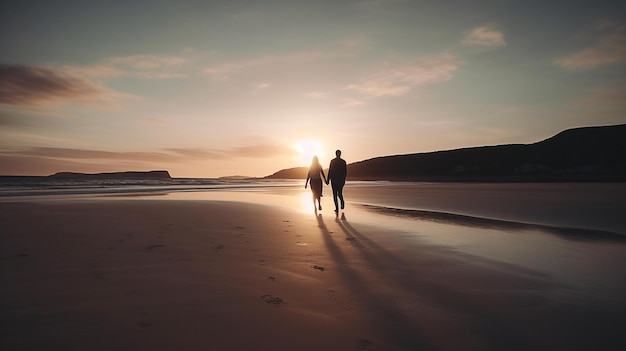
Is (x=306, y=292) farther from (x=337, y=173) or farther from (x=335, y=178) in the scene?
(x=337, y=173)

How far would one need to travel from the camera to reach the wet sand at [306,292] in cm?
293

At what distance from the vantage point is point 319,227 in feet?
32.5

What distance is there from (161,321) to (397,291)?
111 inches

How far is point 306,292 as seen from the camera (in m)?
4.14

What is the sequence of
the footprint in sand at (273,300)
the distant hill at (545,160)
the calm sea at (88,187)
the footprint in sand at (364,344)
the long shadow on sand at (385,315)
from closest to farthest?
the footprint in sand at (364,344), the long shadow on sand at (385,315), the footprint in sand at (273,300), the calm sea at (88,187), the distant hill at (545,160)

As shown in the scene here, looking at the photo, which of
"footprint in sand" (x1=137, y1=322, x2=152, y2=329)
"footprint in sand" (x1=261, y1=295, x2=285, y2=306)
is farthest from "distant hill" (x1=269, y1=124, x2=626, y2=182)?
"footprint in sand" (x1=137, y1=322, x2=152, y2=329)

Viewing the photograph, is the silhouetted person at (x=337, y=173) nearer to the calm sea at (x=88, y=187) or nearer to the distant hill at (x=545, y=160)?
the calm sea at (x=88, y=187)

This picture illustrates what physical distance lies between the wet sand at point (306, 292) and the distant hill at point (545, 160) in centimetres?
6207

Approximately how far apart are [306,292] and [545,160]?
3607 inches

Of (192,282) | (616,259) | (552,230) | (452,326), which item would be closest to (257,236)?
(192,282)

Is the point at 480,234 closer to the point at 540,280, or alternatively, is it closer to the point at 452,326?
the point at 540,280

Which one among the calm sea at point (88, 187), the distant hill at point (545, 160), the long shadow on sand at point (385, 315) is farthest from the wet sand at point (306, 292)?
the distant hill at point (545, 160)

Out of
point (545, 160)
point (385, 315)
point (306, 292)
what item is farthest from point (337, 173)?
point (545, 160)

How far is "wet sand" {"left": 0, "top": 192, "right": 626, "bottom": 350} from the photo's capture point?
2.93 m
